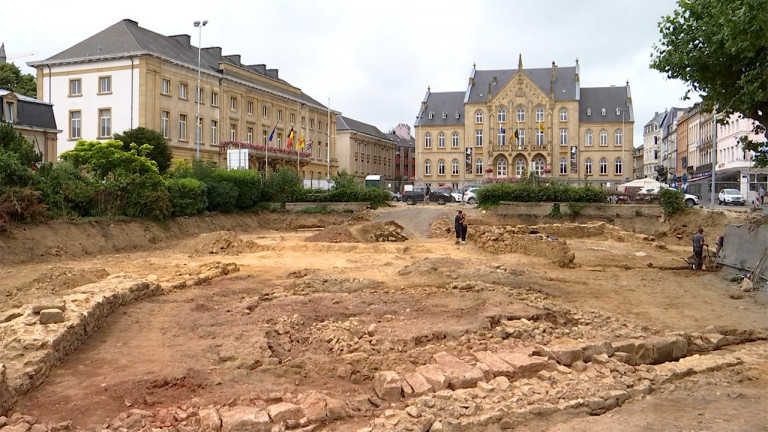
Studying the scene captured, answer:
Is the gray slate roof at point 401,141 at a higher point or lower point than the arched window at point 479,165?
higher

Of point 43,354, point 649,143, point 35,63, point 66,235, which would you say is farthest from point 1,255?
point 649,143

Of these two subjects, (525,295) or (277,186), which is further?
(277,186)

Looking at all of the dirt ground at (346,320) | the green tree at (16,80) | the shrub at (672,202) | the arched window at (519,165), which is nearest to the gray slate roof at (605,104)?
the arched window at (519,165)

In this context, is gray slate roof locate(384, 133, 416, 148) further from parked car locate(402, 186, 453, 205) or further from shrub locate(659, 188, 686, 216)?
shrub locate(659, 188, 686, 216)

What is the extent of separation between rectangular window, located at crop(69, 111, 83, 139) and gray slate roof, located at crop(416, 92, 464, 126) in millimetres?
48511

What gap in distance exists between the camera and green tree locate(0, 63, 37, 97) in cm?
5320

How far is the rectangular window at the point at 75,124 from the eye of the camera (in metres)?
50.3

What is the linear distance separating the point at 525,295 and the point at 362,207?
97.9 ft

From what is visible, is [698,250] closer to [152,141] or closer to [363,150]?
[152,141]

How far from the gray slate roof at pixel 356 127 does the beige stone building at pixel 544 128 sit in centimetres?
1601

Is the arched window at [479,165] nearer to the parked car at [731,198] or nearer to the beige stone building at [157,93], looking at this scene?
the beige stone building at [157,93]

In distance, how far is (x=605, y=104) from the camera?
82.6m

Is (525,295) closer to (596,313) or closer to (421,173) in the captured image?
(596,313)

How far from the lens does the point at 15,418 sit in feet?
22.4
